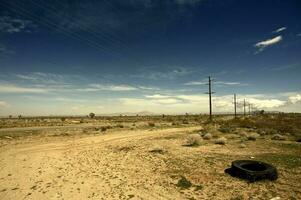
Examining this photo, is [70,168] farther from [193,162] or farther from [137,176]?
[193,162]

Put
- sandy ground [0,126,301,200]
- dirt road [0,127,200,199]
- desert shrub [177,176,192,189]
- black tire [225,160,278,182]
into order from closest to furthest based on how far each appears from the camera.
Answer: sandy ground [0,126,301,200] → dirt road [0,127,200,199] → desert shrub [177,176,192,189] → black tire [225,160,278,182]

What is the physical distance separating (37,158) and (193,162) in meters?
10.3

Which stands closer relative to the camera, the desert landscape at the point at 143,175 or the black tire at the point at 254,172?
the desert landscape at the point at 143,175

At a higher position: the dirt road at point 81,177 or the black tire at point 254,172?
the black tire at point 254,172

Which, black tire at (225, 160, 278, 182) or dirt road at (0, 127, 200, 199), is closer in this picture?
dirt road at (0, 127, 200, 199)

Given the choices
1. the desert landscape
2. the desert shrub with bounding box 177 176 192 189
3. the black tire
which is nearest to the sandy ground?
the desert landscape

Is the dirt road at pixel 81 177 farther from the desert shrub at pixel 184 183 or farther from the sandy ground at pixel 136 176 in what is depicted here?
the desert shrub at pixel 184 183

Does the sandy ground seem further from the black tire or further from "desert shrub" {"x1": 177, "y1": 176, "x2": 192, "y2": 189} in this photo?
the black tire

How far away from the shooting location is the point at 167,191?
988cm

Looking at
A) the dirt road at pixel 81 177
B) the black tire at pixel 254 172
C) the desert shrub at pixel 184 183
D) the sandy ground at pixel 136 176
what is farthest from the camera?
the black tire at pixel 254 172

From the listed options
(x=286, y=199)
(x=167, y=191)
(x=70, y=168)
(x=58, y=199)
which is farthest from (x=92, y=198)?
(x=286, y=199)

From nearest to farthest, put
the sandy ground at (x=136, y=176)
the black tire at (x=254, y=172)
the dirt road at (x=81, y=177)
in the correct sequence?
the sandy ground at (x=136, y=176)
the dirt road at (x=81, y=177)
the black tire at (x=254, y=172)

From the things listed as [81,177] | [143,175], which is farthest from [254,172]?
[81,177]

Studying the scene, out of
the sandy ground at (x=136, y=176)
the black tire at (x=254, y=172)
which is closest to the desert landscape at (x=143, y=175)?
the sandy ground at (x=136, y=176)
